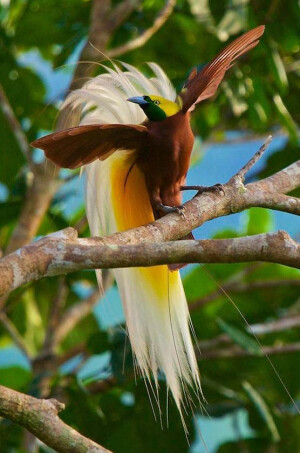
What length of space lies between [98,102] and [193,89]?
0.25 meters

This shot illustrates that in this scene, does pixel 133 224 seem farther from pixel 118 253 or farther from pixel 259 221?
pixel 259 221

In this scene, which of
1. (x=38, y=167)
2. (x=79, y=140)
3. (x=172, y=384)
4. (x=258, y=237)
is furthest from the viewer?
(x=38, y=167)

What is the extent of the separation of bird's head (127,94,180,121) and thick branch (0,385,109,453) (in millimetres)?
820

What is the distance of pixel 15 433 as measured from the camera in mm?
3109

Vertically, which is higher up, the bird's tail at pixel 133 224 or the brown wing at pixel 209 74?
the brown wing at pixel 209 74

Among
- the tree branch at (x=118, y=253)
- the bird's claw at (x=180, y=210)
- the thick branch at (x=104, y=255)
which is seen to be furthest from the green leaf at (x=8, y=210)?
the thick branch at (x=104, y=255)

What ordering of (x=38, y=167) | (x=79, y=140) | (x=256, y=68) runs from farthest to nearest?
(x=256, y=68) → (x=38, y=167) → (x=79, y=140)

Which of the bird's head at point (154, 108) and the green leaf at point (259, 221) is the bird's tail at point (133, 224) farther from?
the green leaf at point (259, 221)

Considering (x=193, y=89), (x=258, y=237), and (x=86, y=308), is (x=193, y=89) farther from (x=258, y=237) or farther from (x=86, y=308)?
(x=86, y=308)

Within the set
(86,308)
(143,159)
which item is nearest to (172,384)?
(143,159)

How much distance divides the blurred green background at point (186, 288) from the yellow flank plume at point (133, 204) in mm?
601

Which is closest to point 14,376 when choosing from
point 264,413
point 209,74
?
point 264,413

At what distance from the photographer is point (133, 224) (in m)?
2.33

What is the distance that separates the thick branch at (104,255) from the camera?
1581 mm
